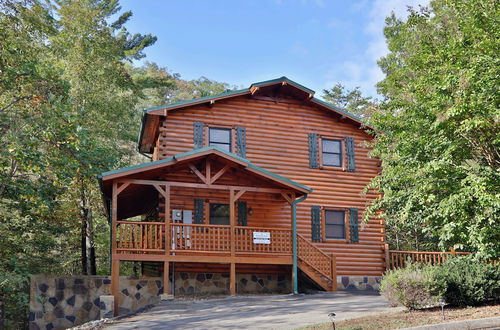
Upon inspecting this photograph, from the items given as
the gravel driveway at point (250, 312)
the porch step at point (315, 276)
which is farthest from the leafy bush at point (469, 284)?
the porch step at point (315, 276)

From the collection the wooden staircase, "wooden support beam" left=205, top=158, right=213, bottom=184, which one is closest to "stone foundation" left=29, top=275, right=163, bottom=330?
"wooden support beam" left=205, top=158, right=213, bottom=184

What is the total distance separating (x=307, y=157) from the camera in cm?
2192

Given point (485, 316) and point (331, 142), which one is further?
point (331, 142)

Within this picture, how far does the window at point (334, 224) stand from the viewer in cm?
2166

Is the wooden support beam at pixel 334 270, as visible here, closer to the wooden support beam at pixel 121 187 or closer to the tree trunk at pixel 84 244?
the wooden support beam at pixel 121 187

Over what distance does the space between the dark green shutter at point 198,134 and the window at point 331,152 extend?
16.7 ft

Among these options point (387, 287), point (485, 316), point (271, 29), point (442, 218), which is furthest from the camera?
point (271, 29)

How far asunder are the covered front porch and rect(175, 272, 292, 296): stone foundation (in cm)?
130

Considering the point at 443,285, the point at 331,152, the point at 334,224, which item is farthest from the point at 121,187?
the point at 443,285

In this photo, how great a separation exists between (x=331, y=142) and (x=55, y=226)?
40.4 feet

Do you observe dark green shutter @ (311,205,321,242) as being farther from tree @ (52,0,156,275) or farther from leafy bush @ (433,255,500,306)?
tree @ (52,0,156,275)

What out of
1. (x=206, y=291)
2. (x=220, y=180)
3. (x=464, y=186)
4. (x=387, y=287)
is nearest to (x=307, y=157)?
(x=220, y=180)

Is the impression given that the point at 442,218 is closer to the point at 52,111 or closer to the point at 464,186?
the point at 464,186

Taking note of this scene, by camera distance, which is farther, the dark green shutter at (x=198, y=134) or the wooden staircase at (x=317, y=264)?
the dark green shutter at (x=198, y=134)
